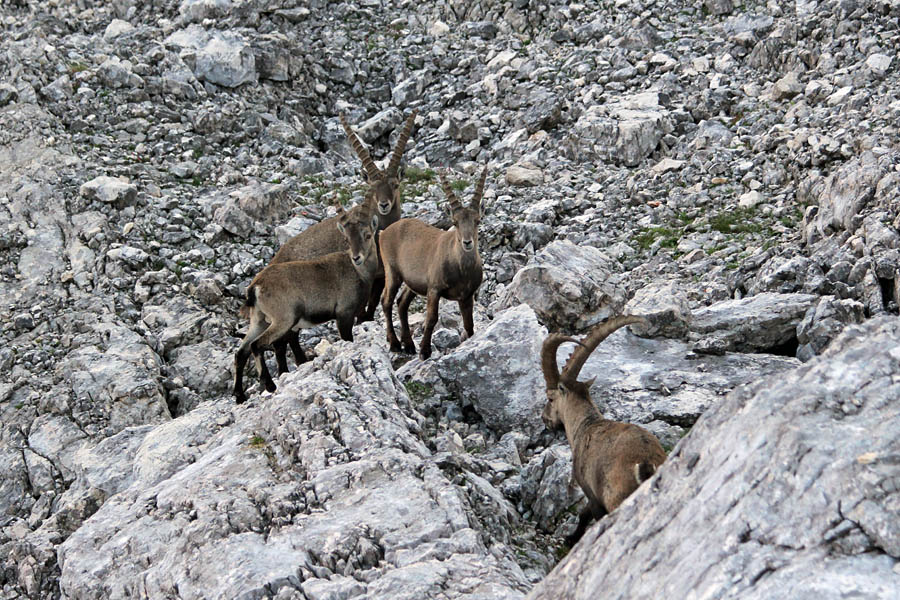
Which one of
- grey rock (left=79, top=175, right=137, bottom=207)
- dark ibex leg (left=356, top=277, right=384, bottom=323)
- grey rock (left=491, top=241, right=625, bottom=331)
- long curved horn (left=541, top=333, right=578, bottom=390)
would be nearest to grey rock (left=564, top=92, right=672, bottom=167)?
dark ibex leg (left=356, top=277, right=384, bottom=323)

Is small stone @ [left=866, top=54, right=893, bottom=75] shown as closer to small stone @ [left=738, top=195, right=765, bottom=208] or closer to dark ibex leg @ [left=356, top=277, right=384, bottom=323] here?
small stone @ [left=738, top=195, right=765, bottom=208]

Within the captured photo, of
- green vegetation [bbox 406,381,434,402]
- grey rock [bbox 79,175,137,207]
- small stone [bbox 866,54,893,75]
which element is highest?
small stone [bbox 866,54,893,75]

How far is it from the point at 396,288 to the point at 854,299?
18.0ft

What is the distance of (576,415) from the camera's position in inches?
298

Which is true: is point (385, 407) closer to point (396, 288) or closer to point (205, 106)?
point (396, 288)

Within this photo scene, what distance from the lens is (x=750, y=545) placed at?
368 cm

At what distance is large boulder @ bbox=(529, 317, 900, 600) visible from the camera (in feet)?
11.3

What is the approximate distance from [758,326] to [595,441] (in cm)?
394

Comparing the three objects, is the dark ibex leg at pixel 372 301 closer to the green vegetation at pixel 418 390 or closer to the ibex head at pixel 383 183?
the ibex head at pixel 383 183

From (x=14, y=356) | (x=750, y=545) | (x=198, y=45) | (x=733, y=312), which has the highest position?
(x=198, y=45)

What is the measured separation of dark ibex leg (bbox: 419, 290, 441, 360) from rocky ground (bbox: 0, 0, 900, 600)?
28cm

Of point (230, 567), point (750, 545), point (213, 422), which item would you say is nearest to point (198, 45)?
point (213, 422)

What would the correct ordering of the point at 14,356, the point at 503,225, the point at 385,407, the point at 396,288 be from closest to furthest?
1. the point at 385,407
2. the point at 396,288
3. the point at 14,356
4. the point at 503,225

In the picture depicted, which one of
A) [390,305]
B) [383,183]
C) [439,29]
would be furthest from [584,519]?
[439,29]
